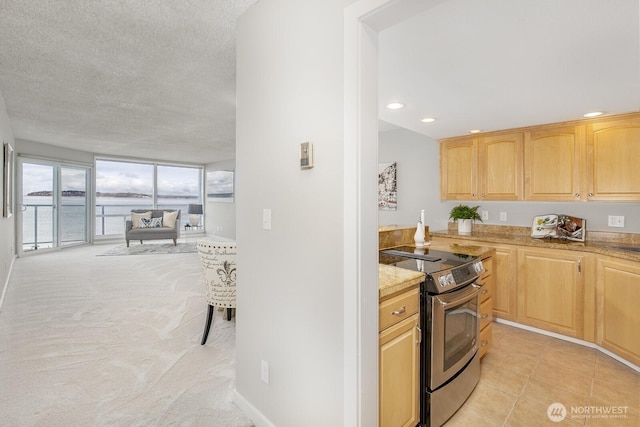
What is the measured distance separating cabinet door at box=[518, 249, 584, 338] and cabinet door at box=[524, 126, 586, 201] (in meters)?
0.65

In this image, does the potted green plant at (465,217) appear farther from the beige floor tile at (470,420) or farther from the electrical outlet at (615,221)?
the beige floor tile at (470,420)

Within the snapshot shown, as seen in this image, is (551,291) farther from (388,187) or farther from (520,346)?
(388,187)

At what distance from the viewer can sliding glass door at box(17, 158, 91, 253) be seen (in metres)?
6.63

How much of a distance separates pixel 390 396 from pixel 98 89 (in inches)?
163

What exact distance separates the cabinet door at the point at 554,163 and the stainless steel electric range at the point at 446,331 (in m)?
1.74

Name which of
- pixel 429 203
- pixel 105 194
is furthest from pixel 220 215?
pixel 429 203

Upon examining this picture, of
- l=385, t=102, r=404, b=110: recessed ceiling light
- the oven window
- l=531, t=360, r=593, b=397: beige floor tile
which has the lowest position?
l=531, t=360, r=593, b=397: beige floor tile

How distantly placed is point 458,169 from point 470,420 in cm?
286

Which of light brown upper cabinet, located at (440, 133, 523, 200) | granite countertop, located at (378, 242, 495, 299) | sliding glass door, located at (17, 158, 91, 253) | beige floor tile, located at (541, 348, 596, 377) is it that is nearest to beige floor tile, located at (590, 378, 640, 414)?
beige floor tile, located at (541, 348, 596, 377)

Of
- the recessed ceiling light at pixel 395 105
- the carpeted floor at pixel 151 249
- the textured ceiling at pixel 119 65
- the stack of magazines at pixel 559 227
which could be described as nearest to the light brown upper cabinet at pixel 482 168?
the stack of magazines at pixel 559 227

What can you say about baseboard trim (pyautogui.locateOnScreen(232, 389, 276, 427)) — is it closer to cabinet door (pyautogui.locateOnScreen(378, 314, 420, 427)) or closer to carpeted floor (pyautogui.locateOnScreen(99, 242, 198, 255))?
cabinet door (pyautogui.locateOnScreen(378, 314, 420, 427))

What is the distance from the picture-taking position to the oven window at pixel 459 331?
1.79 metres

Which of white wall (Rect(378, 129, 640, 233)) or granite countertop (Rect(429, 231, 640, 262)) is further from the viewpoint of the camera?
white wall (Rect(378, 129, 640, 233))

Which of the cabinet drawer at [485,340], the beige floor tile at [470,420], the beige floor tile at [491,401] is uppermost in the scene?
the cabinet drawer at [485,340]
